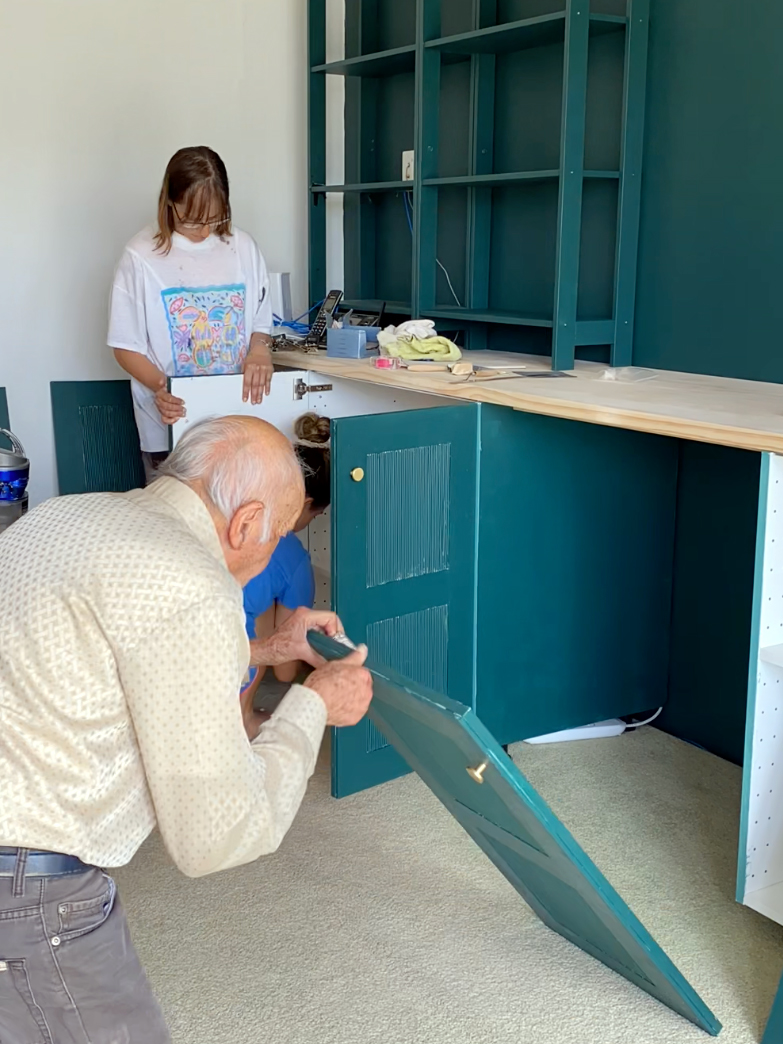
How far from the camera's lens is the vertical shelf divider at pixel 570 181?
2.81 m

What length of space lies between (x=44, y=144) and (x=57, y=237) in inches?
11.6

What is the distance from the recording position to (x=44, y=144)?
3697 millimetres

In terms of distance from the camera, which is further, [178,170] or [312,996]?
[178,170]

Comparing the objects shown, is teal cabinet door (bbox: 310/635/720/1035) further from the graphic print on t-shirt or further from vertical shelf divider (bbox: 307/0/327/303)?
vertical shelf divider (bbox: 307/0/327/303)

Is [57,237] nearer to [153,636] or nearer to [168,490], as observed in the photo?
[168,490]

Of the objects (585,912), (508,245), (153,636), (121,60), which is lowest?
(585,912)

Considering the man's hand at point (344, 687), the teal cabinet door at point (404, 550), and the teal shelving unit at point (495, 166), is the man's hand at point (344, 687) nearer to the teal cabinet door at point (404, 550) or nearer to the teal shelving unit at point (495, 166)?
the teal cabinet door at point (404, 550)

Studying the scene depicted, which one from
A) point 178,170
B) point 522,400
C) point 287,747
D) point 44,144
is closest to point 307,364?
point 178,170

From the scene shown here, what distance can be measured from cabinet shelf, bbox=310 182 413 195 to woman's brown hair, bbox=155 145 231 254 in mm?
547

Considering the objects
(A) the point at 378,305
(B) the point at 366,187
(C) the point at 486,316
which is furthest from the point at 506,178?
(A) the point at 378,305

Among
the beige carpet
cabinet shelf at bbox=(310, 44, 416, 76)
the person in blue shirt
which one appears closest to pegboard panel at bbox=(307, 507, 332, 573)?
the person in blue shirt

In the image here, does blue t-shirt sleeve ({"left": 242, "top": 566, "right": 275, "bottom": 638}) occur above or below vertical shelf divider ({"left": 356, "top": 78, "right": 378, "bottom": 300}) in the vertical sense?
below

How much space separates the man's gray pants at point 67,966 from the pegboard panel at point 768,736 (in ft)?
4.03

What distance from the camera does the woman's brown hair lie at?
3.13 m
